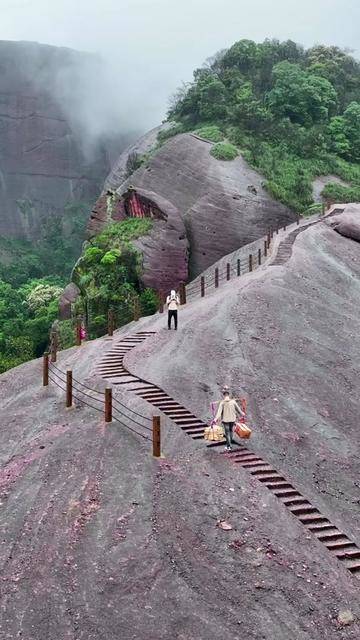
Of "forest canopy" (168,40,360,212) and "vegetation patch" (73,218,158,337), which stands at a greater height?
"forest canopy" (168,40,360,212)

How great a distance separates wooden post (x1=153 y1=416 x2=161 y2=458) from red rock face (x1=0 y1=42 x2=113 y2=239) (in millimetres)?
50611

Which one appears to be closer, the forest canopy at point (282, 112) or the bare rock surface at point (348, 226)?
the bare rock surface at point (348, 226)

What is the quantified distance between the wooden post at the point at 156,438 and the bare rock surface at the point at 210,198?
2060cm

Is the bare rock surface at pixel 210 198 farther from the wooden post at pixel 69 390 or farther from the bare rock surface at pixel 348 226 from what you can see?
the wooden post at pixel 69 390

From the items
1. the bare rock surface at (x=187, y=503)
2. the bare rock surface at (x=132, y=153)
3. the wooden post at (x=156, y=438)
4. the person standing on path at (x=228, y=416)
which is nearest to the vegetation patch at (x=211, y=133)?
the bare rock surface at (x=132, y=153)

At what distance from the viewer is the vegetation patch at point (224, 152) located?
115ft

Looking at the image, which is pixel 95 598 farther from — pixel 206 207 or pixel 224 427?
pixel 206 207

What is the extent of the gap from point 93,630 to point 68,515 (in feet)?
7.58

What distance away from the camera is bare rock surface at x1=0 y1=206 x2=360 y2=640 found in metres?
8.82

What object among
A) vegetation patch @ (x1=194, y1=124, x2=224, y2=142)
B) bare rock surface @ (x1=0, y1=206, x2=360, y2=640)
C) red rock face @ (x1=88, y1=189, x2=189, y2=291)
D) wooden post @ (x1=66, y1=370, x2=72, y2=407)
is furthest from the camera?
vegetation patch @ (x1=194, y1=124, x2=224, y2=142)

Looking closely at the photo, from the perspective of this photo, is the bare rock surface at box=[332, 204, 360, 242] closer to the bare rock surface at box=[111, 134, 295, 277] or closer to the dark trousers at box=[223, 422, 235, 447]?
the bare rock surface at box=[111, 134, 295, 277]

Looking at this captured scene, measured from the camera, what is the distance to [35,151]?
61562 millimetres

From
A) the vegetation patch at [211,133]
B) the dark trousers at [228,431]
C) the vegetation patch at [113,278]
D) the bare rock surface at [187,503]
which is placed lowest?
the vegetation patch at [113,278]

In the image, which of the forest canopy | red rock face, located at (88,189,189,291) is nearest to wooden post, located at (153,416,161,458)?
red rock face, located at (88,189,189,291)
